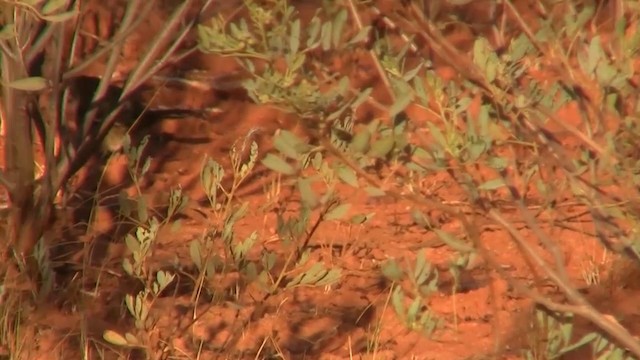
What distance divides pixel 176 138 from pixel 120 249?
980mm

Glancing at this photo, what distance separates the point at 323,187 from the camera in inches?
149

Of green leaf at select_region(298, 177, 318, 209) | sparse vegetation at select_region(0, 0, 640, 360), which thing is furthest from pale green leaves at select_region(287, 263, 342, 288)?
green leaf at select_region(298, 177, 318, 209)

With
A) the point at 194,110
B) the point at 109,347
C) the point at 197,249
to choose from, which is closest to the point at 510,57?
the point at 197,249

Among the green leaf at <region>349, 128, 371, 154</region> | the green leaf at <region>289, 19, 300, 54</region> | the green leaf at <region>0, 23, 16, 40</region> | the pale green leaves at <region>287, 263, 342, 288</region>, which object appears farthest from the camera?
the pale green leaves at <region>287, 263, 342, 288</region>

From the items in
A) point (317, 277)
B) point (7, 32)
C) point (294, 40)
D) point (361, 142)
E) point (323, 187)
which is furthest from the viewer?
point (323, 187)

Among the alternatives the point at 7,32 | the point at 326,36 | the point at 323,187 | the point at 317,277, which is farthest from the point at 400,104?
the point at 323,187

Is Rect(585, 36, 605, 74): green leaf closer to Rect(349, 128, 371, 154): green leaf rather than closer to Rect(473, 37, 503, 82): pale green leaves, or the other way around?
Rect(473, 37, 503, 82): pale green leaves

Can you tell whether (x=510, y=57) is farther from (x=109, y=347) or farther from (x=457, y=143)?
(x=109, y=347)

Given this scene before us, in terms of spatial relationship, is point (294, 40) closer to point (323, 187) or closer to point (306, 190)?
point (306, 190)

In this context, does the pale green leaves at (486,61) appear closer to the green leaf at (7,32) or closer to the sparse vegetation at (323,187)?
the sparse vegetation at (323,187)

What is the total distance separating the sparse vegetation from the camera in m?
2.02

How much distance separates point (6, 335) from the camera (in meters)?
2.60

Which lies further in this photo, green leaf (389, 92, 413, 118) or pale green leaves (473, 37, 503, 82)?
pale green leaves (473, 37, 503, 82)

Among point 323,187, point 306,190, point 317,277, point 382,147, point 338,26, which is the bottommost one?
point 323,187
